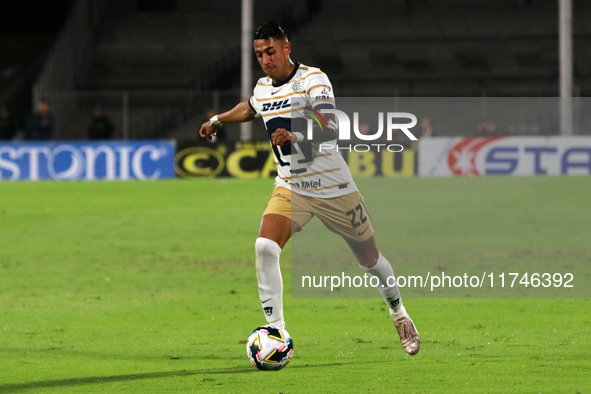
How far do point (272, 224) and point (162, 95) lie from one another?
94.6 ft

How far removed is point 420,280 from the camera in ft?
36.0

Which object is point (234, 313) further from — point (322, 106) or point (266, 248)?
point (322, 106)

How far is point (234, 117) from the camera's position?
6949 mm

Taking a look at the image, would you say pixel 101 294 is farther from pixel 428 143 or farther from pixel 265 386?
pixel 428 143

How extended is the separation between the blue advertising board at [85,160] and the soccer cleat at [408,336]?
19728 millimetres

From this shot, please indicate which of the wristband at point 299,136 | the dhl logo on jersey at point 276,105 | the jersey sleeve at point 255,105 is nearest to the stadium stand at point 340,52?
the jersey sleeve at point 255,105

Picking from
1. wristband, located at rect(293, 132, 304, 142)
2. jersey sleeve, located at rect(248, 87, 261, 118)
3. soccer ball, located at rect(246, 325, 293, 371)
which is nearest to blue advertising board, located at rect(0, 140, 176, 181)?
jersey sleeve, located at rect(248, 87, 261, 118)

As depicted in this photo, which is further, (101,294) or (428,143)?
(428,143)

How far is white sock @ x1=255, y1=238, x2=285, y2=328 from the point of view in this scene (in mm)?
6332

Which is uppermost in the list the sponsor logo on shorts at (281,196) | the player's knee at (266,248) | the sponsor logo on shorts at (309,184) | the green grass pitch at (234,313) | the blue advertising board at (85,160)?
the sponsor logo on shorts at (309,184)

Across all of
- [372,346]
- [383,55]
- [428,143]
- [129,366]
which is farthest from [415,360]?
[383,55]

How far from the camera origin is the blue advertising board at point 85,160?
26.1 metres

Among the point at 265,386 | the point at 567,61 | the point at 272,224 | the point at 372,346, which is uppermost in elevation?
the point at 272,224

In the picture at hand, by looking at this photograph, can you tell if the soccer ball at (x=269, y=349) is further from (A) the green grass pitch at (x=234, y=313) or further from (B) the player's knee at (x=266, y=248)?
(B) the player's knee at (x=266, y=248)
